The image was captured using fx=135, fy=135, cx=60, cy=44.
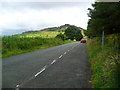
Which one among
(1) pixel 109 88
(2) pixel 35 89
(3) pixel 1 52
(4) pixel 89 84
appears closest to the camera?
(1) pixel 109 88

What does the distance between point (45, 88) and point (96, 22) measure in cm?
813

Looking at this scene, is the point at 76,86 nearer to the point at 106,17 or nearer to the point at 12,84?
the point at 12,84

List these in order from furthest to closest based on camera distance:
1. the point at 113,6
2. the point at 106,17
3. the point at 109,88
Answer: the point at 106,17 → the point at 113,6 → the point at 109,88

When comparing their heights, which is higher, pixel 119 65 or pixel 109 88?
pixel 119 65

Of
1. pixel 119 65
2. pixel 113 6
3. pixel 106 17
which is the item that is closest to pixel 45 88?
pixel 119 65

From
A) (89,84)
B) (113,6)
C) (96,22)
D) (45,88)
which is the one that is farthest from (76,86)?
(96,22)

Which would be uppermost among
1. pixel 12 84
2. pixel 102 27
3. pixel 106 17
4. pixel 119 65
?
pixel 106 17

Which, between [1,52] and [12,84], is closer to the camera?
[12,84]

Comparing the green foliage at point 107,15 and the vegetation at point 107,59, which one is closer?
the vegetation at point 107,59

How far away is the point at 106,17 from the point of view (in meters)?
11.3

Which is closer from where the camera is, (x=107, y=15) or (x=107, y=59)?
(x=107, y=59)

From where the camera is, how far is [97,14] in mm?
11602

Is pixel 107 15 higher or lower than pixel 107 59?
higher

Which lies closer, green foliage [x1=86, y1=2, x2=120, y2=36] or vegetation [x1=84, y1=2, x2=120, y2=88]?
vegetation [x1=84, y1=2, x2=120, y2=88]
